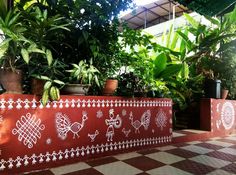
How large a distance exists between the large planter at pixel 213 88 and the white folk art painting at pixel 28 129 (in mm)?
2916

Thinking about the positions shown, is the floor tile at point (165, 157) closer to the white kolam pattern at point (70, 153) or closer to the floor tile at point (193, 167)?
the floor tile at point (193, 167)

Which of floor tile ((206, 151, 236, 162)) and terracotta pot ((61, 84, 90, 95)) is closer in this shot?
terracotta pot ((61, 84, 90, 95))

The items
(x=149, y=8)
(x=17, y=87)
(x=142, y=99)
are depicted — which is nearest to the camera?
(x=17, y=87)

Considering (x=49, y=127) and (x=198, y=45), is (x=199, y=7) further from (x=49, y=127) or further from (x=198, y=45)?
(x=198, y=45)

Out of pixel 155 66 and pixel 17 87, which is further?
pixel 155 66

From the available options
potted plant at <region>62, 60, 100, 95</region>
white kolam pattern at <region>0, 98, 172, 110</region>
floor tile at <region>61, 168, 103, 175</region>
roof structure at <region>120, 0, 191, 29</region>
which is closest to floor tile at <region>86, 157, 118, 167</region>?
floor tile at <region>61, 168, 103, 175</region>

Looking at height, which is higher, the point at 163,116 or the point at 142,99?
the point at 142,99

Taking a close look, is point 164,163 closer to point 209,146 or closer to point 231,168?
point 231,168

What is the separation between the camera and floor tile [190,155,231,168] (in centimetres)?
215

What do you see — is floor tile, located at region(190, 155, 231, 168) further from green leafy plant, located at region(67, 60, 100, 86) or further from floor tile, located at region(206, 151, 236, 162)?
green leafy plant, located at region(67, 60, 100, 86)


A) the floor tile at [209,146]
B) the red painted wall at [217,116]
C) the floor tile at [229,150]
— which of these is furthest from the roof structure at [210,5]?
the red painted wall at [217,116]

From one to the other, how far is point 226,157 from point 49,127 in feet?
6.26

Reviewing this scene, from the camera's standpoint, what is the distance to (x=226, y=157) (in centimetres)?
243

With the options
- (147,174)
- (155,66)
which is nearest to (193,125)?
(155,66)
